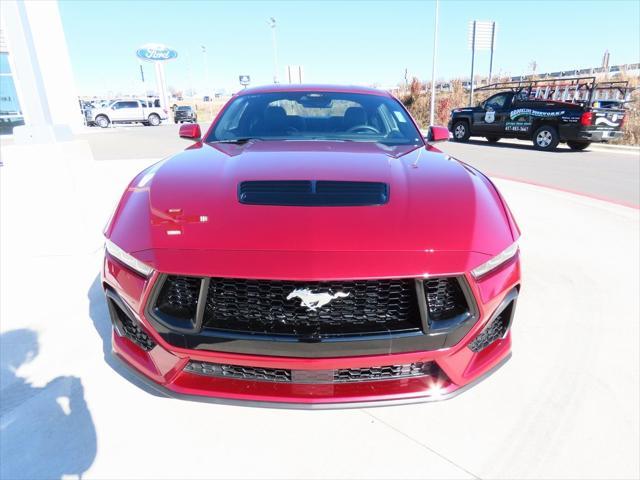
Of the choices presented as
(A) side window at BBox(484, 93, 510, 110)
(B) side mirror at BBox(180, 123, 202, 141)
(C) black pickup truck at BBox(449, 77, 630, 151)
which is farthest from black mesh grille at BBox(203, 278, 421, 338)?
(A) side window at BBox(484, 93, 510, 110)

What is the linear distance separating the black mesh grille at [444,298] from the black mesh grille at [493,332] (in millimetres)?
165

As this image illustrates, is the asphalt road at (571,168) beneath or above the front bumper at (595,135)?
beneath

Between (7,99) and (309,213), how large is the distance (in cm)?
2346

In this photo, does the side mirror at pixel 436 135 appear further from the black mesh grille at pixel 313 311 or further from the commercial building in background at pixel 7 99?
the commercial building in background at pixel 7 99

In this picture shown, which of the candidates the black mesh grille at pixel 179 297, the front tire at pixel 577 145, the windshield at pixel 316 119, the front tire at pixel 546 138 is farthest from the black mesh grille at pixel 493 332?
the front tire at pixel 577 145

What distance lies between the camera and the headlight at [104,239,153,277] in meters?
1.42

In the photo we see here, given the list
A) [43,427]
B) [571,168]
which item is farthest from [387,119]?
[571,168]

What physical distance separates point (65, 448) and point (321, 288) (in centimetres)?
128

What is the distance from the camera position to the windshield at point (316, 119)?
2656 mm

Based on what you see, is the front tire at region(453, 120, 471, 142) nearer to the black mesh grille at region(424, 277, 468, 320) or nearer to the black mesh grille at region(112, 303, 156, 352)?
the black mesh grille at region(424, 277, 468, 320)

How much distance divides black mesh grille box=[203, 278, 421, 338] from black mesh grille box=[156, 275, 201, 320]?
0.06m

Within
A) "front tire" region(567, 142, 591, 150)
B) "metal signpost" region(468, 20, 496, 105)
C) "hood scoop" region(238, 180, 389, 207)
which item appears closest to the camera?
"hood scoop" region(238, 180, 389, 207)

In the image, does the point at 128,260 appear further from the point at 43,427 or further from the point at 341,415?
the point at 341,415

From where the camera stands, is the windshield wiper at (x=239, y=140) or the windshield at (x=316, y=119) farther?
the windshield at (x=316, y=119)
